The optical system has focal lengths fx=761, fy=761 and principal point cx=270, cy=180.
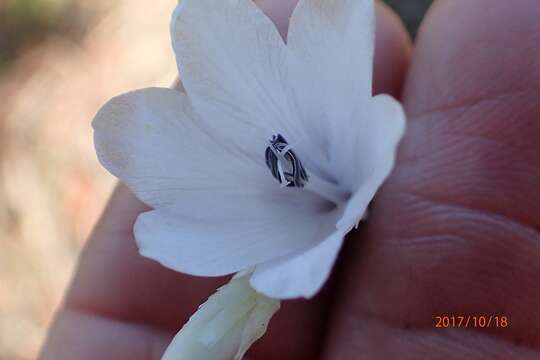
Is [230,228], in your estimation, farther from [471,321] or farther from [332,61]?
[471,321]

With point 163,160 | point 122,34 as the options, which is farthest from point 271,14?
point 122,34

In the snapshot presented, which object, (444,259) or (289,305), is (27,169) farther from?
(444,259)

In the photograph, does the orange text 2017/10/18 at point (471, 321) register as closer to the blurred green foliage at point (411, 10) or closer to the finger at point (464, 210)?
the finger at point (464, 210)

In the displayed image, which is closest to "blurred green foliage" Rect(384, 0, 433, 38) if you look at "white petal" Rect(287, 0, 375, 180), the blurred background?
the blurred background

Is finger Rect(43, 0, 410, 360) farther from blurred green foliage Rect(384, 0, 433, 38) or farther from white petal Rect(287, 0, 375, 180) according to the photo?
blurred green foliage Rect(384, 0, 433, 38)

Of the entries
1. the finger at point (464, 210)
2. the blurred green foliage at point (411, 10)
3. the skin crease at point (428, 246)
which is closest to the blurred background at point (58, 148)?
the blurred green foliage at point (411, 10)

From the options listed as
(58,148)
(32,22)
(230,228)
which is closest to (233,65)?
(230,228)
